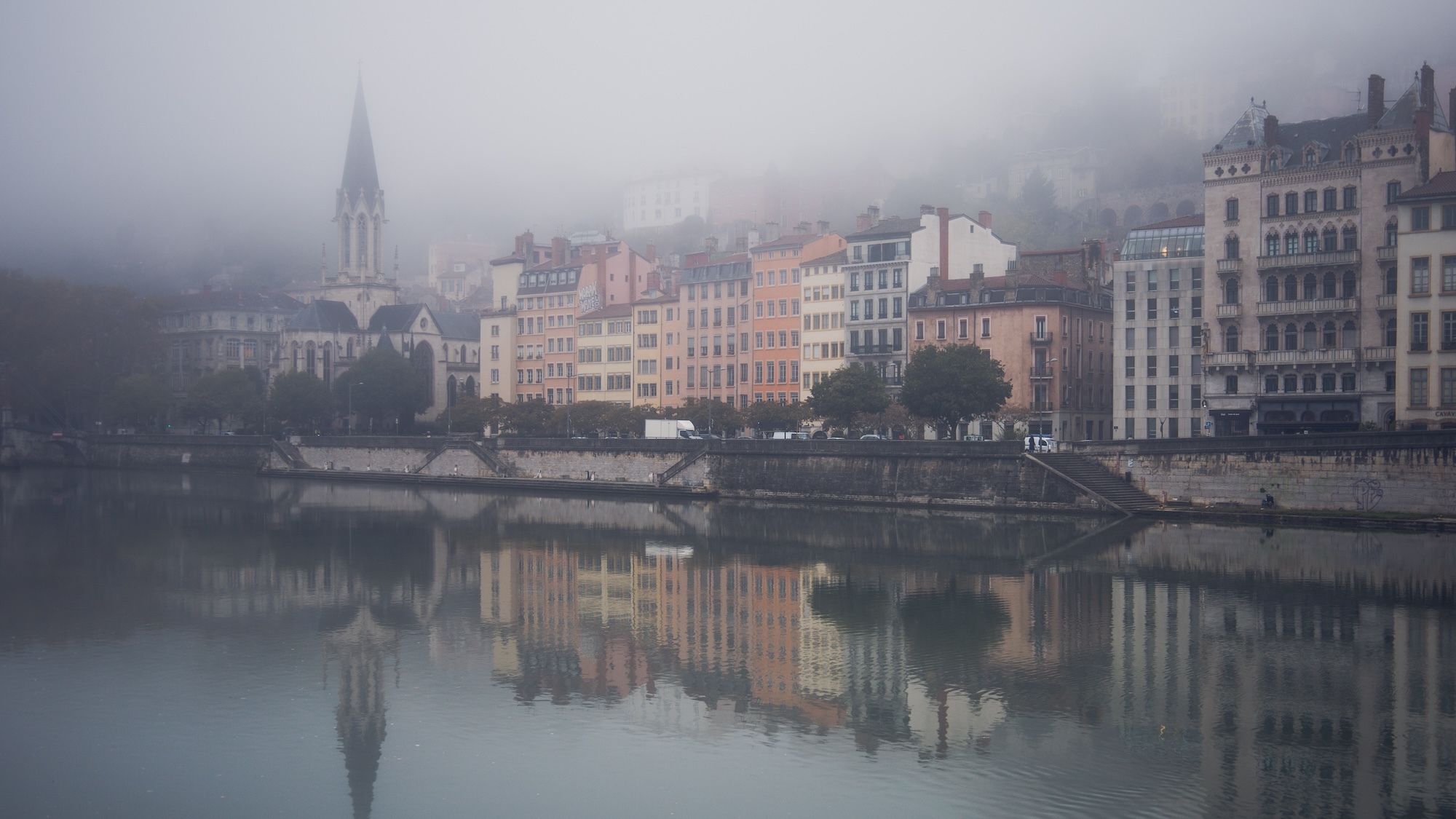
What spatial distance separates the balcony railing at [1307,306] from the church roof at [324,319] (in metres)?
110

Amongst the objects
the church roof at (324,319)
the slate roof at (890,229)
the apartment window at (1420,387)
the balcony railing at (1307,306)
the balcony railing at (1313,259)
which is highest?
the slate roof at (890,229)

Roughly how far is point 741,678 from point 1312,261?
49.5 meters

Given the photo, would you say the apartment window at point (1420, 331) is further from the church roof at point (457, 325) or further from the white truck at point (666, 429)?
the church roof at point (457, 325)

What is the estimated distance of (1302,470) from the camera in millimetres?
57031

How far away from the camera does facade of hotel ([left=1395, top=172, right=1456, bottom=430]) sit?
58.2m

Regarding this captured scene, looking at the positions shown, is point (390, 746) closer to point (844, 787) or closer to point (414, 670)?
point (414, 670)

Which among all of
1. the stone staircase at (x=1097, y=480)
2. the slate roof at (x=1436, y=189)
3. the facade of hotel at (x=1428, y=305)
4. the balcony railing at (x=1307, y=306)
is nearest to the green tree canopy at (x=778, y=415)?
the stone staircase at (x=1097, y=480)

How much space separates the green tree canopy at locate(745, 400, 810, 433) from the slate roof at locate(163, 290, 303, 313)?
89.1 meters

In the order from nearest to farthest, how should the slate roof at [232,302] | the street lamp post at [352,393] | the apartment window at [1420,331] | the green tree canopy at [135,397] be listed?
the apartment window at [1420,331]
the street lamp post at [352,393]
the green tree canopy at [135,397]
the slate roof at [232,302]

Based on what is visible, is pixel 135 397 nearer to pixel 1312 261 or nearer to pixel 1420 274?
pixel 1312 261

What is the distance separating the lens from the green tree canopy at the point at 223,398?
129625 millimetres

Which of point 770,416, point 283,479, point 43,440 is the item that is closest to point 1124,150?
point 770,416

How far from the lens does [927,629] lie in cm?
3634

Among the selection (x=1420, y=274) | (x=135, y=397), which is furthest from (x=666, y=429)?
(x=135, y=397)
